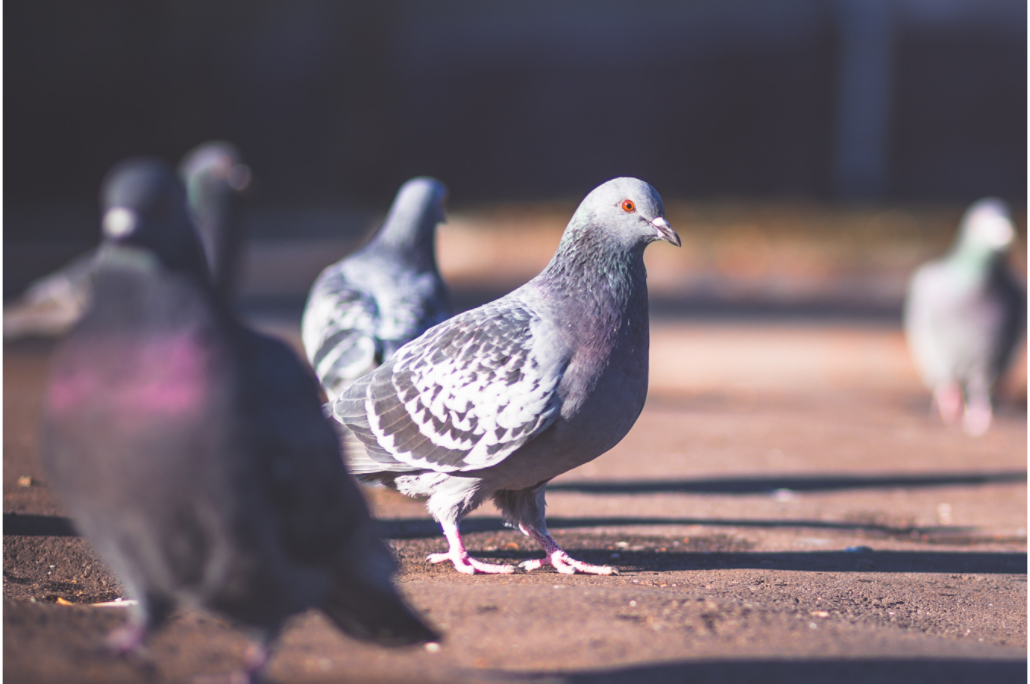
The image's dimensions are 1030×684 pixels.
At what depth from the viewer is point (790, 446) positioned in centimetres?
683

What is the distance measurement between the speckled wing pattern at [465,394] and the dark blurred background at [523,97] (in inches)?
571

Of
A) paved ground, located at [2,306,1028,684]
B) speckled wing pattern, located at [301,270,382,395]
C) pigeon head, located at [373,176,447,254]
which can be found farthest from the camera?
pigeon head, located at [373,176,447,254]

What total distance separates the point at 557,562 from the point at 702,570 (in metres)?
0.54

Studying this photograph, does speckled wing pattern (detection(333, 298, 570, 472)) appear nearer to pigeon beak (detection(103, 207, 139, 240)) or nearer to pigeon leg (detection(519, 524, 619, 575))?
pigeon leg (detection(519, 524, 619, 575))

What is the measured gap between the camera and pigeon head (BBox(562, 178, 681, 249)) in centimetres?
377

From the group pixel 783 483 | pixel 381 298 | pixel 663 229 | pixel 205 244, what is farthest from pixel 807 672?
pixel 205 244

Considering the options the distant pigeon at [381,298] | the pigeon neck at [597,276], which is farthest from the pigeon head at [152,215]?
the distant pigeon at [381,298]

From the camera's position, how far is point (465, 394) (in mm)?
3680

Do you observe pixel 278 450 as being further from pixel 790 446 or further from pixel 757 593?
pixel 790 446

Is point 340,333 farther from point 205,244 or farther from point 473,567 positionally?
point 205,244

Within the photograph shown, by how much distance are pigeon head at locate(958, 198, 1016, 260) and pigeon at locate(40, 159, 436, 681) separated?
254 inches

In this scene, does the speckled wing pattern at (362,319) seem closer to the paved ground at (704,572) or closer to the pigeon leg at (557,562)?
the paved ground at (704,572)

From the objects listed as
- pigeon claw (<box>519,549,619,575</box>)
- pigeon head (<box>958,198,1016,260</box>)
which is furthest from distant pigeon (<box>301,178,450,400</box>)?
pigeon head (<box>958,198,1016,260</box>)

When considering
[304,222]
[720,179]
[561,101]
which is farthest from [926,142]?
[304,222]
